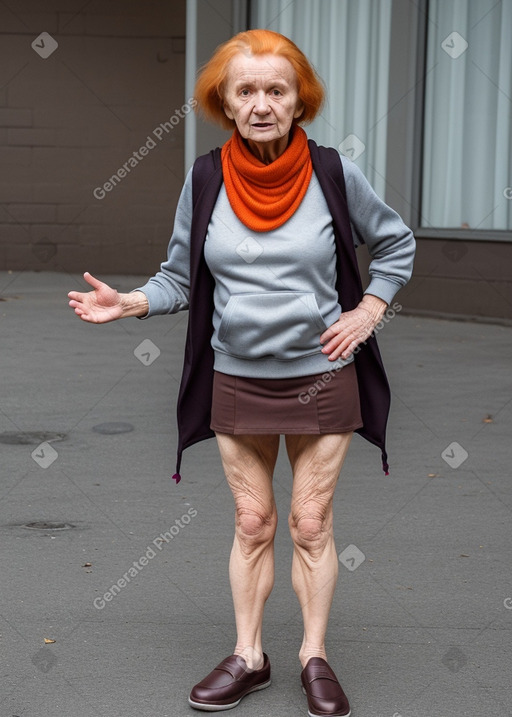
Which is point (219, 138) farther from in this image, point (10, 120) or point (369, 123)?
point (10, 120)

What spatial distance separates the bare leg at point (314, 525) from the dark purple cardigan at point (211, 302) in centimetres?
16

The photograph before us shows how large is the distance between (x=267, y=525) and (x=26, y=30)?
13189 millimetres

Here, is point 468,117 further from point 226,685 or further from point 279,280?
point 226,685

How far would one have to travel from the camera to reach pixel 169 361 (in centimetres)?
1012

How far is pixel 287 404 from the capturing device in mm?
3703

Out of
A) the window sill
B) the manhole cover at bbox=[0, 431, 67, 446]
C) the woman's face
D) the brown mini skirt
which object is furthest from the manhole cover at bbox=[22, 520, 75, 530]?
the window sill

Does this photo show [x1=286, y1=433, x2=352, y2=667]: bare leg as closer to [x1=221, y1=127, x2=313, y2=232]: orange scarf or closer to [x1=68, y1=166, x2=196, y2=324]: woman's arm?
[x1=68, y1=166, x2=196, y2=324]: woman's arm

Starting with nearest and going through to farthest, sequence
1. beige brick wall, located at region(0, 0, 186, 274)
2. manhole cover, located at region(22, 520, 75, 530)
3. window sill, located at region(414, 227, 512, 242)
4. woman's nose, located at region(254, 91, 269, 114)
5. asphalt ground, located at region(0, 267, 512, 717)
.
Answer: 1. woman's nose, located at region(254, 91, 269, 114)
2. asphalt ground, located at region(0, 267, 512, 717)
3. manhole cover, located at region(22, 520, 75, 530)
4. window sill, located at region(414, 227, 512, 242)
5. beige brick wall, located at region(0, 0, 186, 274)

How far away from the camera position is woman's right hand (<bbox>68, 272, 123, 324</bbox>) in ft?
11.9

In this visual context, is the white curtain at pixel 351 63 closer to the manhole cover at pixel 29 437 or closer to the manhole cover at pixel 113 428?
the manhole cover at pixel 113 428

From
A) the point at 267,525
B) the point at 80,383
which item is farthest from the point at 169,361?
the point at 267,525

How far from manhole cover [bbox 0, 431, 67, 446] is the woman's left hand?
3.88 metres

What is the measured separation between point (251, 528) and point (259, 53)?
1.39 meters

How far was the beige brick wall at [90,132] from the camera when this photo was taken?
15852 mm
